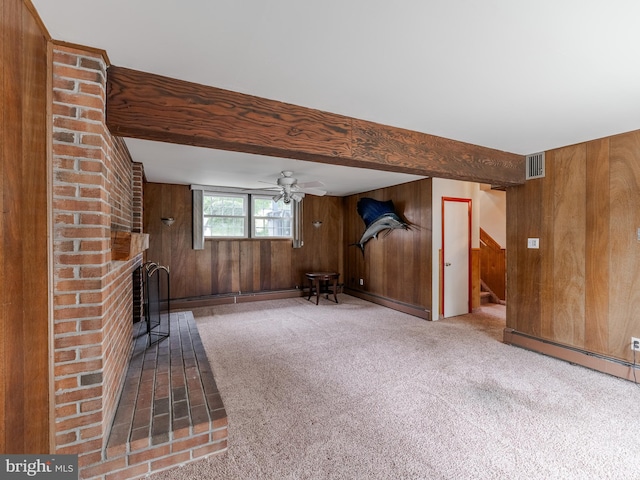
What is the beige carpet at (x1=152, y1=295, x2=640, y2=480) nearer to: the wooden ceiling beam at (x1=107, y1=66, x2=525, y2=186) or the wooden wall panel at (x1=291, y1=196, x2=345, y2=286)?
the wooden ceiling beam at (x1=107, y1=66, x2=525, y2=186)

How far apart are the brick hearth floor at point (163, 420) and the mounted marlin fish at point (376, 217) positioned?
396 cm

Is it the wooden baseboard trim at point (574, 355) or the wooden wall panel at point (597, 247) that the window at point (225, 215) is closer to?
the wooden baseboard trim at point (574, 355)

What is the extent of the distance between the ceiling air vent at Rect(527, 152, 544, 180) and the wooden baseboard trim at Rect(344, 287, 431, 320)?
99.2 inches

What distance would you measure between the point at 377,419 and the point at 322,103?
2.43 meters

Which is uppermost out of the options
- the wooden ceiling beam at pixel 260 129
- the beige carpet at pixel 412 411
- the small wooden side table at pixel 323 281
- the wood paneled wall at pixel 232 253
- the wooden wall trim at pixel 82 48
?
the wooden wall trim at pixel 82 48

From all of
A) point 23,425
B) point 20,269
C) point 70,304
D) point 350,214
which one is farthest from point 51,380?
point 350,214

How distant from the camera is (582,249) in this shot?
3051mm

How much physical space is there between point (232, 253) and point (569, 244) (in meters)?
5.41

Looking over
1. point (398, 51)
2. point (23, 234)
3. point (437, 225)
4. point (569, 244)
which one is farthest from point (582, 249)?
point (23, 234)

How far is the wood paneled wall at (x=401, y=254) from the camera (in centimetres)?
490

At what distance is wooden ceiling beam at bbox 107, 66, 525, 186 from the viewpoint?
1.74 meters

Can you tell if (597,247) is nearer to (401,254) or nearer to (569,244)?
(569,244)

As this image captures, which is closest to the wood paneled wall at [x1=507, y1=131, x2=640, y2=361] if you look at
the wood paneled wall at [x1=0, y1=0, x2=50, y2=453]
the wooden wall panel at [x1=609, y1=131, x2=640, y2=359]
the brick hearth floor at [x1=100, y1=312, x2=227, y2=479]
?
the wooden wall panel at [x1=609, y1=131, x2=640, y2=359]

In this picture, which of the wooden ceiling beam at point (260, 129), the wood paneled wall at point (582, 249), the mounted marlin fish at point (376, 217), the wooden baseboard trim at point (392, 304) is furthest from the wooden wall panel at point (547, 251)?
the mounted marlin fish at point (376, 217)
